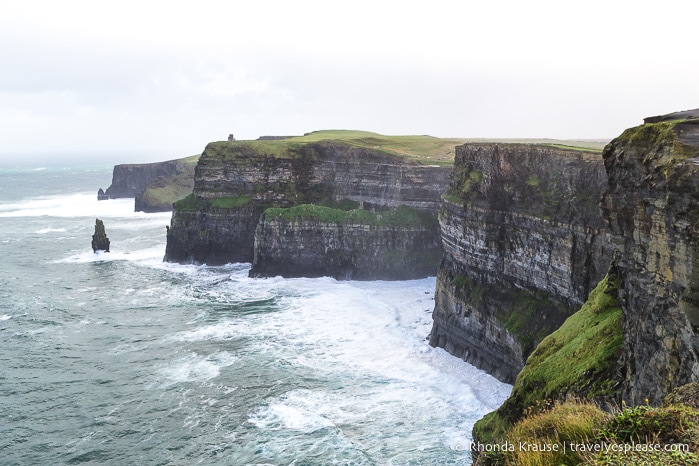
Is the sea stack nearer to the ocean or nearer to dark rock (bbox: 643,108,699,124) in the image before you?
the ocean

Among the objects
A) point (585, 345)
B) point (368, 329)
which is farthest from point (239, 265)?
point (585, 345)

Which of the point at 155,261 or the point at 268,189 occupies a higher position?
→ the point at 268,189

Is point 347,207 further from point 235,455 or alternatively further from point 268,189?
point 235,455

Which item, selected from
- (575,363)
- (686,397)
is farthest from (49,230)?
(686,397)

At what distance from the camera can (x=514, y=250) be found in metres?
39.8

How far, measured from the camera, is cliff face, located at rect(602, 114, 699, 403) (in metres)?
16.2

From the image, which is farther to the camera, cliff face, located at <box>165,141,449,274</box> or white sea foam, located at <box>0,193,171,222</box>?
white sea foam, located at <box>0,193,171,222</box>

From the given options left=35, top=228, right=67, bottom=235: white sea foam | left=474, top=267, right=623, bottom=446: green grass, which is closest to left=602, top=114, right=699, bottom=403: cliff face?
left=474, top=267, right=623, bottom=446: green grass

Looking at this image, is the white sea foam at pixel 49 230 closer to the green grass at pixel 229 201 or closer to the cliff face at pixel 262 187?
the cliff face at pixel 262 187

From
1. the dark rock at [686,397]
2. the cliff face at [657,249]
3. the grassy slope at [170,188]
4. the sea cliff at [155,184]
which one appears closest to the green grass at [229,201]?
the sea cliff at [155,184]

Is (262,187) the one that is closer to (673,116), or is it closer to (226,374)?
(226,374)

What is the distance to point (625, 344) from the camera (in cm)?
1959

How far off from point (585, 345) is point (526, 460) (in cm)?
1269

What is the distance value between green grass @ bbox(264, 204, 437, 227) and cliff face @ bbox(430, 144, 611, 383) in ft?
67.6
